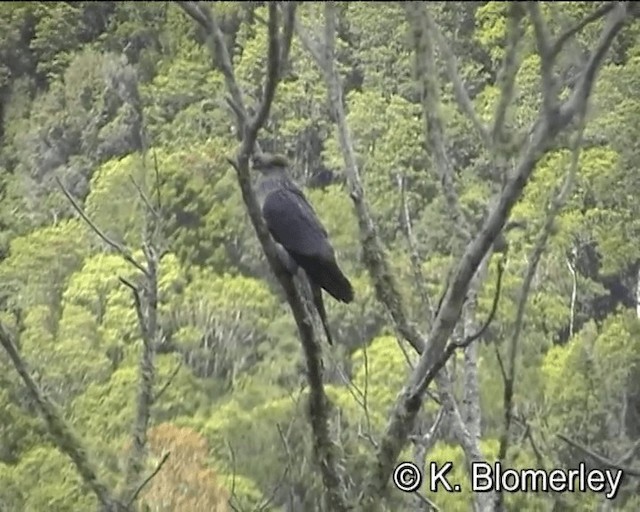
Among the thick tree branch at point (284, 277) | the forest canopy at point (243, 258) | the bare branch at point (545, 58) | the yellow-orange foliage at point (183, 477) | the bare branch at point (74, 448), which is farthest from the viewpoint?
the yellow-orange foliage at point (183, 477)

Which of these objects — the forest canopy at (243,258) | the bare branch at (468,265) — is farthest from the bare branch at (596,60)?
the forest canopy at (243,258)

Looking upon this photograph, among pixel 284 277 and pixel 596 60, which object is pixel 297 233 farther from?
pixel 596 60

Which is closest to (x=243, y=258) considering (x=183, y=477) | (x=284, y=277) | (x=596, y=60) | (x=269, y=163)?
(x=183, y=477)

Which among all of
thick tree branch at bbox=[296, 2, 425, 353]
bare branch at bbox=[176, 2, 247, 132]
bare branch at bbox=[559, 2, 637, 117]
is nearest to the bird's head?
thick tree branch at bbox=[296, 2, 425, 353]

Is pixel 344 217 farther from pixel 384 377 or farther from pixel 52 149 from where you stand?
pixel 52 149

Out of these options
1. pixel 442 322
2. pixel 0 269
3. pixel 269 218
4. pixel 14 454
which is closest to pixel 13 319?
pixel 0 269

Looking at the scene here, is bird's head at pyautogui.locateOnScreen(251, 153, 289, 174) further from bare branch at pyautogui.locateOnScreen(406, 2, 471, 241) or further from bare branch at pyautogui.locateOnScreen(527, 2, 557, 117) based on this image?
bare branch at pyautogui.locateOnScreen(527, 2, 557, 117)

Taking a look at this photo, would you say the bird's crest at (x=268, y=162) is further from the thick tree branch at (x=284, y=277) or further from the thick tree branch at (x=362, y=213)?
the thick tree branch at (x=284, y=277)
